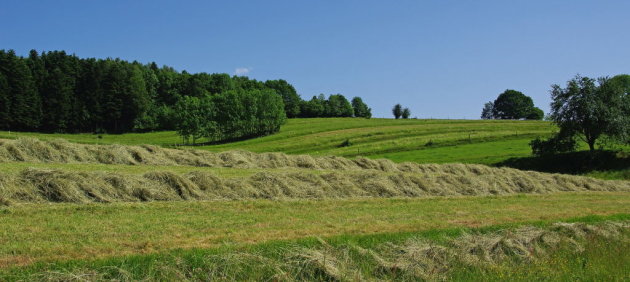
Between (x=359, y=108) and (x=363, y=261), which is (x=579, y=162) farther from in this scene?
(x=359, y=108)

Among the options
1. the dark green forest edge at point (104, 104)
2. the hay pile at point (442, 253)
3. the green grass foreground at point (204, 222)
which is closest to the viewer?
the hay pile at point (442, 253)

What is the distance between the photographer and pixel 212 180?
49.5ft

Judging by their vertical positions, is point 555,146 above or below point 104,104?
below

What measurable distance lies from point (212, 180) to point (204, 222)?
4254mm

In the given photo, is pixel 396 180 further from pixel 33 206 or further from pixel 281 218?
pixel 33 206

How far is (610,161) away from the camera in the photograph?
4172 centimetres

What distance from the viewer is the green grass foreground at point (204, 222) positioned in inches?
323

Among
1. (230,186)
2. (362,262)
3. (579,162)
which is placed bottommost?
(579,162)

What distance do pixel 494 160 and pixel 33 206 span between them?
43.2 m

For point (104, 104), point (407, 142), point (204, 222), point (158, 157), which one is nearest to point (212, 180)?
point (204, 222)

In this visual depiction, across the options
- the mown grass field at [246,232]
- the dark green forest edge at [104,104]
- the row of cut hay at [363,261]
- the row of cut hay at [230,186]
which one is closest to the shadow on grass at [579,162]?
the row of cut hay at [230,186]

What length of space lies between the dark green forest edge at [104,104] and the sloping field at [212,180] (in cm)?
5092

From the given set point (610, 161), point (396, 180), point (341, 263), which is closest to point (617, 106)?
point (610, 161)

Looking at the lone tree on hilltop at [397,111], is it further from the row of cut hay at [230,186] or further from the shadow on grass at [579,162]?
the row of cut hay at [230,186]
